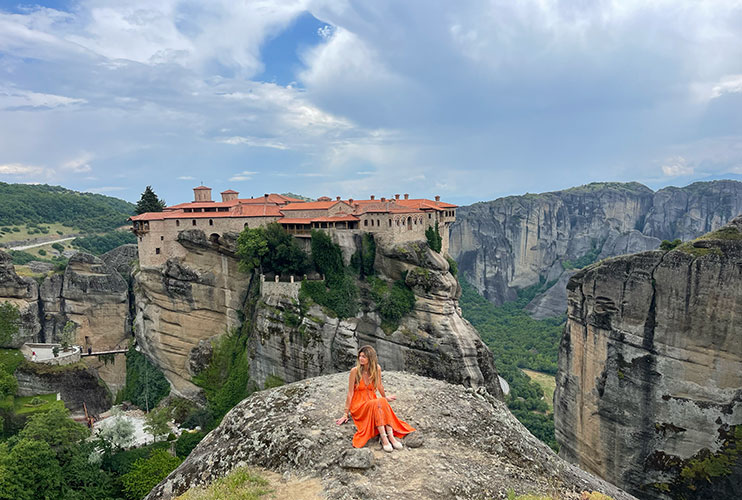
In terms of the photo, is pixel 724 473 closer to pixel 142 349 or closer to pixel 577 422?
pixel 577 422

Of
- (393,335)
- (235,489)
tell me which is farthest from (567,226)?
(235,489)

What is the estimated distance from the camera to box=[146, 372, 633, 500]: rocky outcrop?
7.93 metres

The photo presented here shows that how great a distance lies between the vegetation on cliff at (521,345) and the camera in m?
47.3

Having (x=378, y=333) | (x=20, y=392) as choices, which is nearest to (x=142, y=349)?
(x=20, y=392)

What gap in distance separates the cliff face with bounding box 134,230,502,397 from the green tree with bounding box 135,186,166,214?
879 centimetres

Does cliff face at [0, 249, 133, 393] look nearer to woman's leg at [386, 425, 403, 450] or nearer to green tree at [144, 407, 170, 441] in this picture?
green tree at [144, 407, 170, 441]

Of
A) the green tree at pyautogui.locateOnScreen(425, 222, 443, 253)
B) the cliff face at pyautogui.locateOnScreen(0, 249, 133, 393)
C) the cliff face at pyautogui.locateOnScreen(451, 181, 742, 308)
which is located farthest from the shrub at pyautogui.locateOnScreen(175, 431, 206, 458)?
the cliff face at pyautogui.locateOnScreen(451, 181, 742, 308)

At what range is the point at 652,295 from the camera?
983 inches

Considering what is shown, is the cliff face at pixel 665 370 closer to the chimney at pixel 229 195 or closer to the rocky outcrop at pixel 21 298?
the chimney at pixel 229 195

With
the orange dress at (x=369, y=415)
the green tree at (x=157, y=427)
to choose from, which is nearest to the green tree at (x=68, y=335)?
the green tree at (x=157, y=427)

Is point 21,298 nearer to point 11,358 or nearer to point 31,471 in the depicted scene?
point 11,358

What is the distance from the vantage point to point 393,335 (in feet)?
113

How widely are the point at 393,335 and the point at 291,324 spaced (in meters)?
7.53

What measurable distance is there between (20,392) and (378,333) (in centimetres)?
2798
